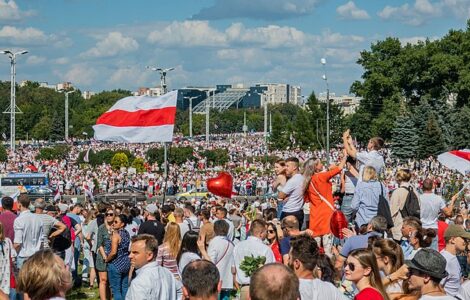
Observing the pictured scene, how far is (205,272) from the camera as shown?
5871 millimetres

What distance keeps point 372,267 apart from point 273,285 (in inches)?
65.7

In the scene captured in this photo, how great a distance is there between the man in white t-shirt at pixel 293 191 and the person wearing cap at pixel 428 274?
5.12 meters

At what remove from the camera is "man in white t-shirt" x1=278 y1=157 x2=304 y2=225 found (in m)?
11.5

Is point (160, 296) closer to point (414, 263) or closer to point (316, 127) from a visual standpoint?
point (414, 263)

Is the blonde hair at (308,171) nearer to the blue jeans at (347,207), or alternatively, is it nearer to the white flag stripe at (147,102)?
the blue jeans at (347,207)

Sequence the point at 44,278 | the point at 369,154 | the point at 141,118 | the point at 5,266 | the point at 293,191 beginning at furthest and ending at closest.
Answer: the point at 141,118 → the point at 369,154 → the point at 293,191 → the point at 5,266 → the point at 44,278

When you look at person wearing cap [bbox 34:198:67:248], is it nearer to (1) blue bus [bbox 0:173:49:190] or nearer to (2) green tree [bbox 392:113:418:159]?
(1) blue bus [bbox 0:173:49:190]

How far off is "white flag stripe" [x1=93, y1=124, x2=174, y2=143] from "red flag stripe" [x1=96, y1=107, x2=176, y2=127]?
0.28ft

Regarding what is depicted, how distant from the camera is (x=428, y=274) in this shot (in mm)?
6289

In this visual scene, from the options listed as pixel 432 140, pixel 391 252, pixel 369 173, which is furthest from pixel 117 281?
pixel 432 140

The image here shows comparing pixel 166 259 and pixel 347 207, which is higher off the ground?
pixel 347 207

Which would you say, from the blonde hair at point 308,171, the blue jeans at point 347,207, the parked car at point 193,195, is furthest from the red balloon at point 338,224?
the parked car at point 193,195

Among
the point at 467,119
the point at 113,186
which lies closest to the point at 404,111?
the point at 467,119

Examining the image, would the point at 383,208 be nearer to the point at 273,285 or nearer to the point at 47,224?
the point at 47,224
